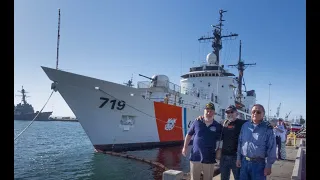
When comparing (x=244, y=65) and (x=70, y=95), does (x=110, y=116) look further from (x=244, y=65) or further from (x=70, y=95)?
(x=244, y=65)

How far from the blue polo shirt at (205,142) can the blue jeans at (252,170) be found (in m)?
0.45

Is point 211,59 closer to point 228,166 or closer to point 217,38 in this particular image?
point 217,38

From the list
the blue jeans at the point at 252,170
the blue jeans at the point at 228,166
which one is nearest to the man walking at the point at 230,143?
the blue jeans at the point at 228,166

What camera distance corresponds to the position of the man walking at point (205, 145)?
379 cm

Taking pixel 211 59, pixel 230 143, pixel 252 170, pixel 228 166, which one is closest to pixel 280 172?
pixel 228 166

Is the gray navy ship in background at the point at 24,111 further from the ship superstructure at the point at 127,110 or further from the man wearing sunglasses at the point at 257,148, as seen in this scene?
the man wearing sunglasses at the point at 257,148

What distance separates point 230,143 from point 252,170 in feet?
1.87

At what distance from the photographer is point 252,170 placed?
138 inches
